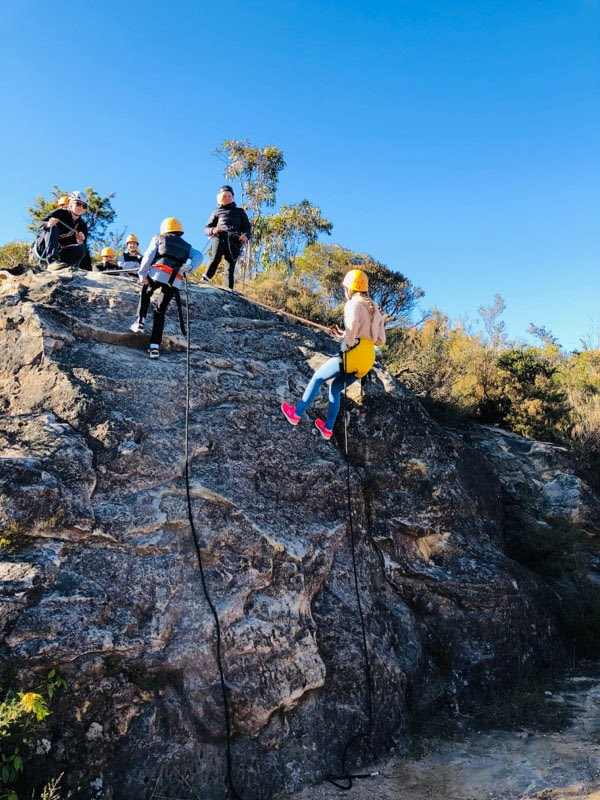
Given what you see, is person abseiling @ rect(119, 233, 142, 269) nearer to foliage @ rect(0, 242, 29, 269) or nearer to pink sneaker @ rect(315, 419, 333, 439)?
foliage @ rect(0, 242, 29, 269)

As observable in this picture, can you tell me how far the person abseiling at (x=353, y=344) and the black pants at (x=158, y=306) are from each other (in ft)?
7.08

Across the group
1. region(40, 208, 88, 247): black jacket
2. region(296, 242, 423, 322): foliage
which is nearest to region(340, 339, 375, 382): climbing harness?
region(40, 208, 88, 247): black jacket

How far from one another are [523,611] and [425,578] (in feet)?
5.22

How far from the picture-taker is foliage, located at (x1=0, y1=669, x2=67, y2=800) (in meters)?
4.52

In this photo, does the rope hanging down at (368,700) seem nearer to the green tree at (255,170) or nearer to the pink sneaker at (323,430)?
the pink sneaker at (323,430)

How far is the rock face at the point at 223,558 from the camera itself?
5.31 meters

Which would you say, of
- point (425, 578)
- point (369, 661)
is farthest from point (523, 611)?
point (369, 661)

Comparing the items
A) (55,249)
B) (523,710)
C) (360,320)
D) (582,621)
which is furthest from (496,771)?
(55,249)

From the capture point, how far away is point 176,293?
27.0ft

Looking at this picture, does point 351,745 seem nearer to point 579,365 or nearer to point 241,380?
point 241,380

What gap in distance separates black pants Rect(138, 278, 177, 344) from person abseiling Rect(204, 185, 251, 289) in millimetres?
2976

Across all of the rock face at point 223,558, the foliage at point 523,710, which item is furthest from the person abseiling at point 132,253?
the foliage at point 523,710

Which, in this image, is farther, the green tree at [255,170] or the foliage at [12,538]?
the green tree at [255,170]

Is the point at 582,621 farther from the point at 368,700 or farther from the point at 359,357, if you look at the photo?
the point at 359,357
